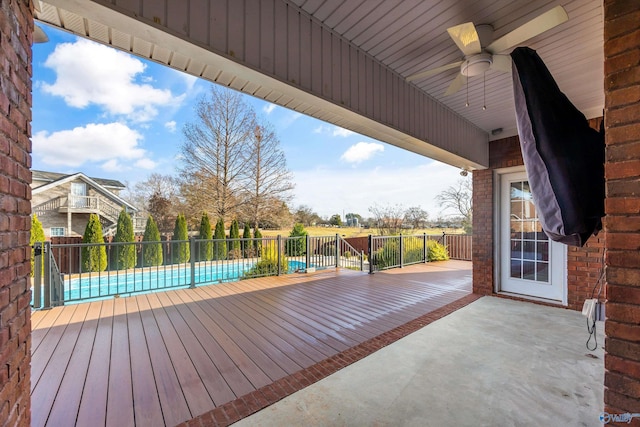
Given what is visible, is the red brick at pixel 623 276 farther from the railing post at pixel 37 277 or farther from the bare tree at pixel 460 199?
the bare tree at pixel 460 199

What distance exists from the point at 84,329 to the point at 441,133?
5049 millimetres

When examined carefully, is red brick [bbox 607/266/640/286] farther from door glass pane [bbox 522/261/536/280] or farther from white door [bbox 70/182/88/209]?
white door [bbox 70/182/88/209]

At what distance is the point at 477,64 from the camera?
95.0 inches

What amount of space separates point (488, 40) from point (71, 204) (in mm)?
17817

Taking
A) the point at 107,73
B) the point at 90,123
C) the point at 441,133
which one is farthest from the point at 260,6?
the point at 90,123

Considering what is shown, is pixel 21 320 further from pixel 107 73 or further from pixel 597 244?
pixel 107 73

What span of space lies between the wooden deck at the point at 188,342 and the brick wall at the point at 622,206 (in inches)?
80.7

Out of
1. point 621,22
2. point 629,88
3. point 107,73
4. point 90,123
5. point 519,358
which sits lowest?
point 519,358

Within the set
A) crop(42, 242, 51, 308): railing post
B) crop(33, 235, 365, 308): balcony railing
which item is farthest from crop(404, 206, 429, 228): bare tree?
crop(42, 242, 51, 308): railing post

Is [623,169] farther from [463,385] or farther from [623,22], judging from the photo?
[463,385]

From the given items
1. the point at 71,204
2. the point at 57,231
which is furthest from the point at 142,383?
the point at 57,231

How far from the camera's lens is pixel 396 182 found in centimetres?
2045

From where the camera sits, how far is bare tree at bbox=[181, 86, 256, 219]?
488 inches

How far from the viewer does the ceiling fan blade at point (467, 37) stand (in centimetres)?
196
